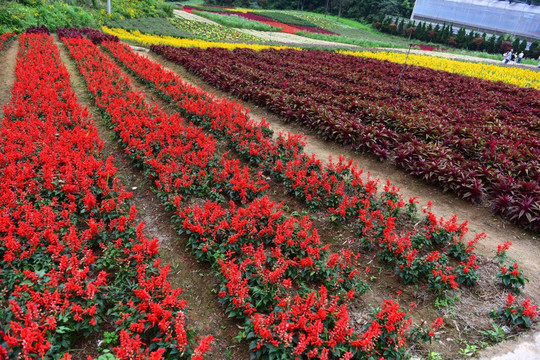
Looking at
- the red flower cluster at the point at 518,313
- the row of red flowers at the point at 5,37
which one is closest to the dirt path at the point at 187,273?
the red flower cluster at the point at 518,313

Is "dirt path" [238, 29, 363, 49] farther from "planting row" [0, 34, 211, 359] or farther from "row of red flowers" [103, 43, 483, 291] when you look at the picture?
"planting row" [0, 34, 211, 359]

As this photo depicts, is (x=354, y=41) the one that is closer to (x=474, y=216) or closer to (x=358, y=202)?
(x=474, y=216)

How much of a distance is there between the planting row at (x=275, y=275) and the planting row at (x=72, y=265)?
549 millimetres

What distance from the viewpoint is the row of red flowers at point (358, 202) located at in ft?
12.7

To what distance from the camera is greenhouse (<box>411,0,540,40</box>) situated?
41844mm

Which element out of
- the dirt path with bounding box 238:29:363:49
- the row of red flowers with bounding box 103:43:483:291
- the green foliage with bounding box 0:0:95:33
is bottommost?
the row of red flowers with bounding box 103:43:483:291

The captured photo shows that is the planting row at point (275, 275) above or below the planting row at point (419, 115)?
below

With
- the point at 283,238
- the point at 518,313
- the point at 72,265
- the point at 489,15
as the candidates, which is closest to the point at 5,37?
the point at 72,265

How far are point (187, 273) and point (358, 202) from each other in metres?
2.73

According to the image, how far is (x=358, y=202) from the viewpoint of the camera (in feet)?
16.5

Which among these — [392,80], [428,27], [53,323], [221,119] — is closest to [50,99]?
[221,119]

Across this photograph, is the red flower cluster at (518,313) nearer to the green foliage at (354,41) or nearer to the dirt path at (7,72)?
the dirt path at (7,72)

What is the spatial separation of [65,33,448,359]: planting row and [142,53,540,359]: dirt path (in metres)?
1.39

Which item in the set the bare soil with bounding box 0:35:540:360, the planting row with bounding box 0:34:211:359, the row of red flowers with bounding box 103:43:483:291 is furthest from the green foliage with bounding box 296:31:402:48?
the planting row with bounding box 0:34:211:359
